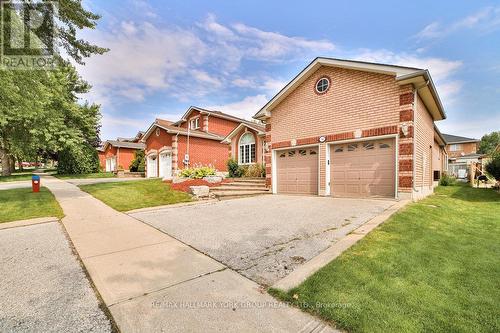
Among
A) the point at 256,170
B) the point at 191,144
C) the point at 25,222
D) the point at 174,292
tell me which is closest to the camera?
the point at 174,292

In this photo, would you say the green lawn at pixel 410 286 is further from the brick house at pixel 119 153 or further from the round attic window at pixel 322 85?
the brick house at pixel 119 153

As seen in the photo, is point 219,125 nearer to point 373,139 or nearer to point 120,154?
point 120,154

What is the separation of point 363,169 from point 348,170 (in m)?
0.62

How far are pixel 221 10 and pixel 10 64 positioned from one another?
811 centimetres

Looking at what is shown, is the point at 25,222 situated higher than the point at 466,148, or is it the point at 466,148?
the point at 466,148

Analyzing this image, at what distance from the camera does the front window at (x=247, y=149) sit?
17750 mm

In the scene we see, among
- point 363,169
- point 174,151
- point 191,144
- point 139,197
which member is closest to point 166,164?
point 174,151

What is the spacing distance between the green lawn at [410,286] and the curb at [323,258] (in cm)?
11

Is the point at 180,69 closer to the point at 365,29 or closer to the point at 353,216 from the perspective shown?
the point at 365,29

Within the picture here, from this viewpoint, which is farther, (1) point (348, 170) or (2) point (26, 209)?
(1) point (348, 170)

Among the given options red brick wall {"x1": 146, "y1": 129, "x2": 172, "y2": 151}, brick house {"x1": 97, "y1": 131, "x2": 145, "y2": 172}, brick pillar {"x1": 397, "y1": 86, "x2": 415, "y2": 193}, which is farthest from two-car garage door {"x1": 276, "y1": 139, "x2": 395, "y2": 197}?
brick house {"x1": 97, "y1": 131, "x2": 145, "y2": 172}

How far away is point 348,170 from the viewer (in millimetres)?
10469

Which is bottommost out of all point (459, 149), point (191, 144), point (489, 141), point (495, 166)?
point (495, 166)

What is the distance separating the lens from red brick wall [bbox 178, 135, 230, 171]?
20.3 meters
